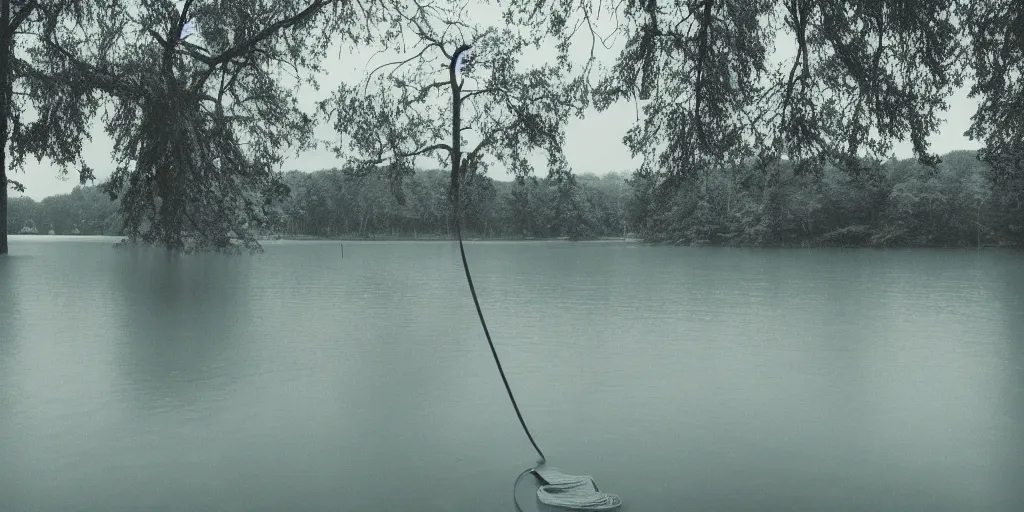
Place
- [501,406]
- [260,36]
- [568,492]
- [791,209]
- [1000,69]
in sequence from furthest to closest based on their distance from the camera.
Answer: [791,209] → [1000,69] → [260,36] → [501,406] → [568,492]

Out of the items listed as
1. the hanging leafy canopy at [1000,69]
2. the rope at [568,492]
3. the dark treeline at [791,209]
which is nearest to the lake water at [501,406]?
the rope at [568,492]

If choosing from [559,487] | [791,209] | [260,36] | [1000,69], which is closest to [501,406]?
[559,487]

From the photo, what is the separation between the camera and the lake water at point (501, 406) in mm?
5379

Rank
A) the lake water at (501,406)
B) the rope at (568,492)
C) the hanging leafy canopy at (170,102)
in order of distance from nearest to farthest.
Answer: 1. the rope at (568,492)
2. the lake water at (501,406)
3. the hanging leafy canopy at (170,102)

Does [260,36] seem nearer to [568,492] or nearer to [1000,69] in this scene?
[568,492]

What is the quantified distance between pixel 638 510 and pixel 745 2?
6.56 meters

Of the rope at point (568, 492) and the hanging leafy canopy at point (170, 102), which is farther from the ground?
the hanging leafy canopy at point (170, 102)

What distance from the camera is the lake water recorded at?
5.38m

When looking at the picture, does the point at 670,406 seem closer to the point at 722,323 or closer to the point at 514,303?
the point at 722,323

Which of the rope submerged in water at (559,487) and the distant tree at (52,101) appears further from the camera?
the distant tree at (52,101)

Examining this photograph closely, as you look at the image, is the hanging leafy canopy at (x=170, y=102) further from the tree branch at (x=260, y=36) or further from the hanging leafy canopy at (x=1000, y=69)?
the hanging leafy canopy at (x=1000, y=69)

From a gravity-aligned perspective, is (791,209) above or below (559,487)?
above

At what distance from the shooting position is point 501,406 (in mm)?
7840

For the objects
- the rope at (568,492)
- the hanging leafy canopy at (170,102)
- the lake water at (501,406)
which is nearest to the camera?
the rope at (568,492)
